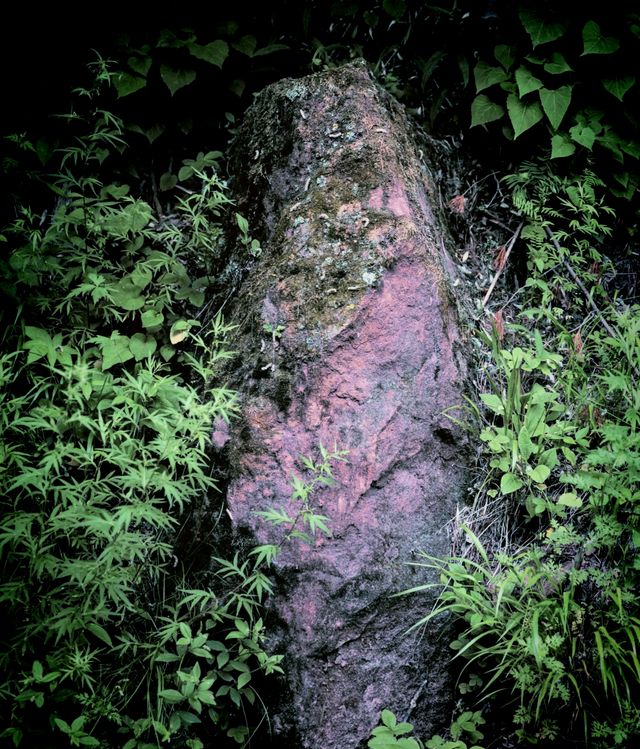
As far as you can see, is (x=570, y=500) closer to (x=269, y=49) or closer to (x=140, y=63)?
(x=269, y=49)

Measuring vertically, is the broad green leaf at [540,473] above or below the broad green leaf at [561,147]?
below

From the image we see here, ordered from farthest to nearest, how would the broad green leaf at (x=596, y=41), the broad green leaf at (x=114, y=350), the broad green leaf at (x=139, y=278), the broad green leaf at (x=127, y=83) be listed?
→ 1. the broad green leaf at (x=127, y=83)
2. the broad green leaf at (x=596, y=41)
3. the broad green leaf at (x=139, y=278)
4. the broad green leaf at (x=114, y=350)

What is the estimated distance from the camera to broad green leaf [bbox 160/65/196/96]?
325 cm

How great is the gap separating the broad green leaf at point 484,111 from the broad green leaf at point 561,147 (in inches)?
13.3

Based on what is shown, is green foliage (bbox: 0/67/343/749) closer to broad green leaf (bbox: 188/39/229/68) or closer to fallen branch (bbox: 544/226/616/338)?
broad green leaf (bbox: 188/39/229/68)

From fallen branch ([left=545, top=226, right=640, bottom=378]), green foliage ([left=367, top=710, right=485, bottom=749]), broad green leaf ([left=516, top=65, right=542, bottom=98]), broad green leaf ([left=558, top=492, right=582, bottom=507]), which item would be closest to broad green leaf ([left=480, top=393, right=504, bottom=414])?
broad green leaf ([left=558, top=492, right=582, bottom=507])

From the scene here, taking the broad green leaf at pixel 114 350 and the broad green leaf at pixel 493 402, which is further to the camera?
the broad green leaf at pixel 114 350

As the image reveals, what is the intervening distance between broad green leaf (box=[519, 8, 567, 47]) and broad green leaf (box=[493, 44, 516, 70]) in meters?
0.14

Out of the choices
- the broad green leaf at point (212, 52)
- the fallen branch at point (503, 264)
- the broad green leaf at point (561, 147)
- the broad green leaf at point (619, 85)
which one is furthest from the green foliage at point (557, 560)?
the broad green leaf at point (212, 52)

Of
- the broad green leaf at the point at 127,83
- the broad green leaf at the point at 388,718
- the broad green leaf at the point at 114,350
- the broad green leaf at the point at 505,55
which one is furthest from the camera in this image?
the broad green leaf at the point at 505,55

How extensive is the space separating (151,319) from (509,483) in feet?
5.90

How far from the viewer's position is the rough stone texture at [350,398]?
2158 millimetres

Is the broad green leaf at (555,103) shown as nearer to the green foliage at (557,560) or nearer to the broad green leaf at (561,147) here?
the broad green leaf at (561,147)

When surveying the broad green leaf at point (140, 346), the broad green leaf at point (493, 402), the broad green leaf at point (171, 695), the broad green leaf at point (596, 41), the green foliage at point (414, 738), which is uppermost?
the broad green leaf at point (596, 41)
